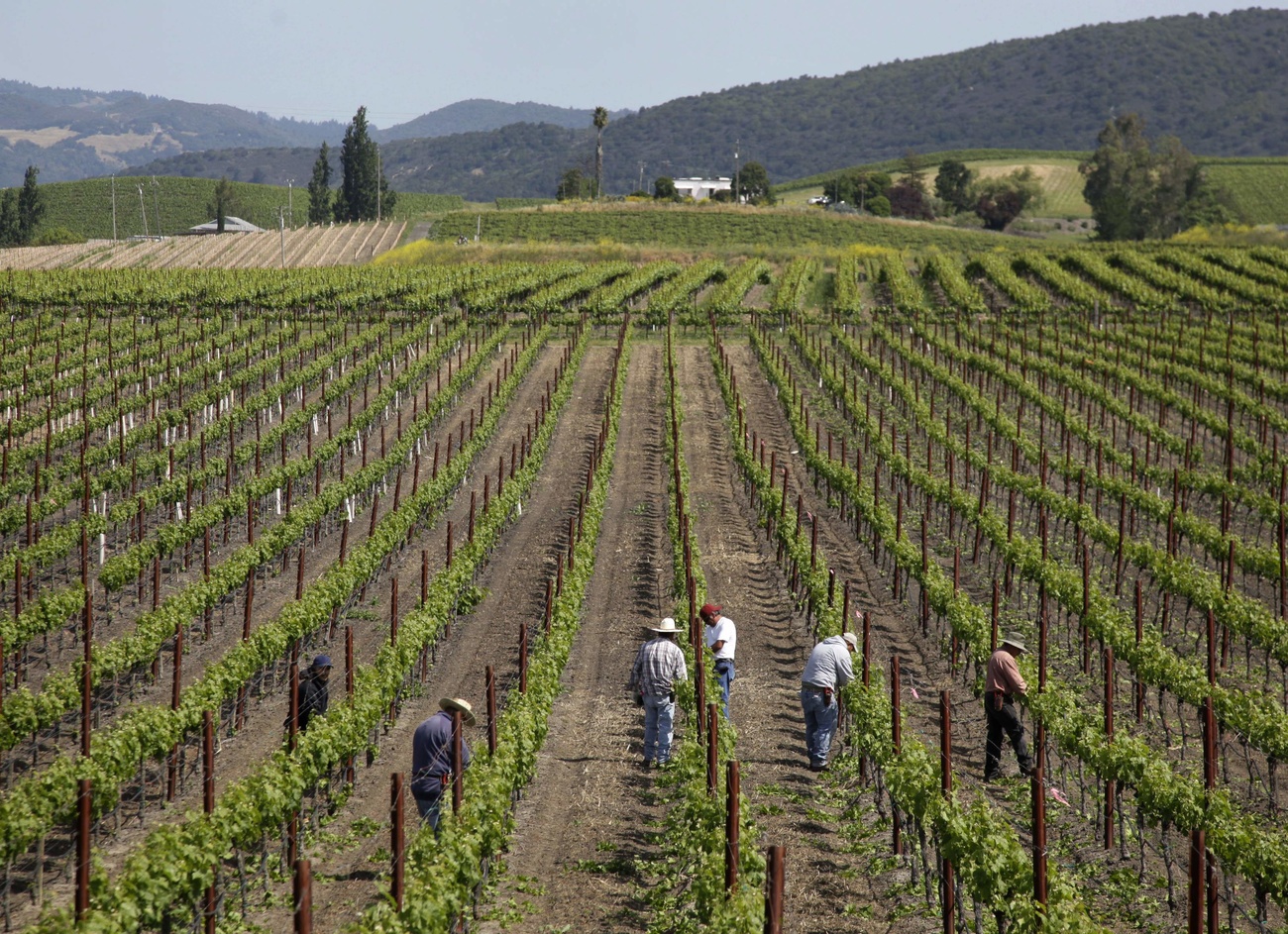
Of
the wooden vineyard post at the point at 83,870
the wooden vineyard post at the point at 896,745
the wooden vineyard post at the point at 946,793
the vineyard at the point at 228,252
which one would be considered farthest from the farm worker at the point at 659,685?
the vineyard at the point at 228,252

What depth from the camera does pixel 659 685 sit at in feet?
43.5

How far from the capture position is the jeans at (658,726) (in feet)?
43.9

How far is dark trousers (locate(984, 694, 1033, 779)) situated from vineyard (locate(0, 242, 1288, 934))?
407 millimetres

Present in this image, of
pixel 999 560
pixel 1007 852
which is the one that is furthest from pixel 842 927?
pixel 999 560

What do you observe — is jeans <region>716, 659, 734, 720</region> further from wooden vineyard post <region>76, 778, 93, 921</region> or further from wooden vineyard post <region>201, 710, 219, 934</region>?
wooden vineyard post <region>76, 778, 93, 921</region>

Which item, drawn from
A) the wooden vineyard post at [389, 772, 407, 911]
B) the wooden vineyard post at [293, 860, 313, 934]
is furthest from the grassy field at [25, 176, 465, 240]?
the wooden vineyard post at [293, 860, 313, 934]

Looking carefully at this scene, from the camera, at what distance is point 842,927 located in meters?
10.3

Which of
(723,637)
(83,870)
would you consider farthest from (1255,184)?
(83,870)

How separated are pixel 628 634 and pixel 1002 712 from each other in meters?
6.59

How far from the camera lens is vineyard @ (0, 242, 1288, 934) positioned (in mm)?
10578

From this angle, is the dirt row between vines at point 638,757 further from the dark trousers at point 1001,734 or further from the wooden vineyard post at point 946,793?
the dark trousers at point 1001,734

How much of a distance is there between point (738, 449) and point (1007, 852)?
19841 millimetres

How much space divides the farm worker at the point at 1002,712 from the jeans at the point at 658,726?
10.5 feet

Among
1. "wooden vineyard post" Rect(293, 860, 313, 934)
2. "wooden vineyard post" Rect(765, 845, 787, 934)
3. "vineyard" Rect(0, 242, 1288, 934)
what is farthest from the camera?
"vineyard" Rect(0, 242, 1288, 934)
